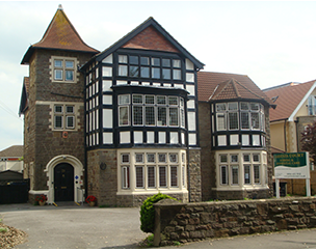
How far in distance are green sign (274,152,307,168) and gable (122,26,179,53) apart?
9.67m

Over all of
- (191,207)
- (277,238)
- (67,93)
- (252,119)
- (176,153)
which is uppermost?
(67,93)

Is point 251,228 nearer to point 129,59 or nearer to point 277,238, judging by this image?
point 277,238

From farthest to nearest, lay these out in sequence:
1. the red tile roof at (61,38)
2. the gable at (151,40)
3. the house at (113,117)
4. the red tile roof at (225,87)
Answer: the red tile roof at (225,87), the red tile roof at (61,38), the gable at (151,40), the house at (113,117)

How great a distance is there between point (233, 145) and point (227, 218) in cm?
1350

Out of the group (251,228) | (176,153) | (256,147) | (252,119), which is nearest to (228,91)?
(252,119)

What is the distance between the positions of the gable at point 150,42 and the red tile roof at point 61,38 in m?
3.26

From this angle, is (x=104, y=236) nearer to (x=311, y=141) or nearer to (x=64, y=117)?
(x=64, y=117)

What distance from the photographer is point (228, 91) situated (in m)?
24.9

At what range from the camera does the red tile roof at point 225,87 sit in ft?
80.8

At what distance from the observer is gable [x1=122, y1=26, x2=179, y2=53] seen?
2202 cm

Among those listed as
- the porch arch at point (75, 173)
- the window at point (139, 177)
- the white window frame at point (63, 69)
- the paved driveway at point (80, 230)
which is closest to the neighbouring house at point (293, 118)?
the window at point (139, 177)

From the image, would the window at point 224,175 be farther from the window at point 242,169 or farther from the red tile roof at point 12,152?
the red tile roof at point 12,152

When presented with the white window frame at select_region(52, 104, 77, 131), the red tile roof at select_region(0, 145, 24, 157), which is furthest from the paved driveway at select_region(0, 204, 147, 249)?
the red tile roof at select_region(0, 145, 24, 157)

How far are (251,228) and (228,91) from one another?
14.8 meters
